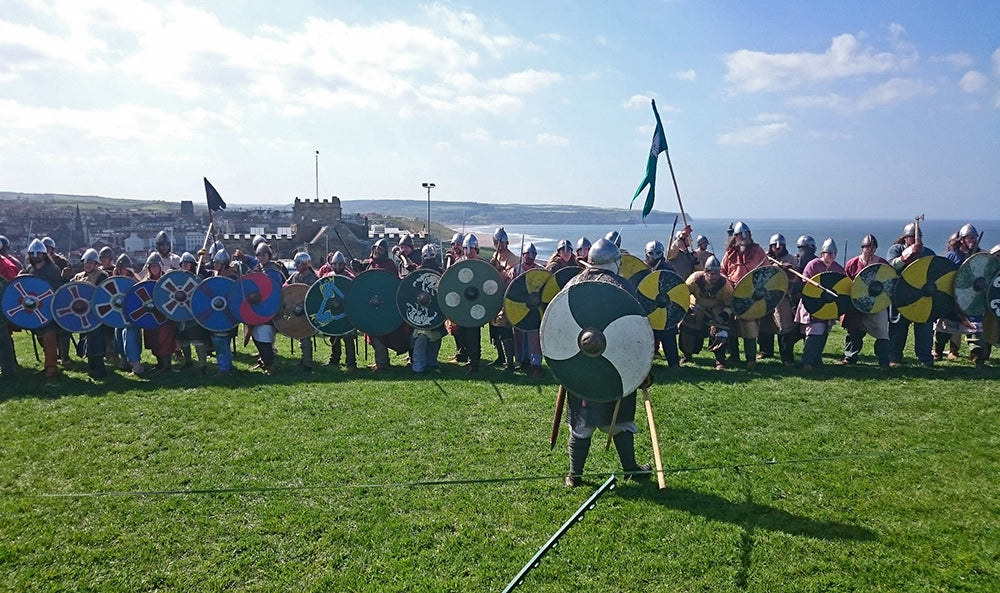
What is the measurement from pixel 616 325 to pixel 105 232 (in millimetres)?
76708

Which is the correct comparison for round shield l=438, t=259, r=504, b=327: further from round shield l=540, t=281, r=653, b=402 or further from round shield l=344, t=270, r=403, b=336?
round shield l=540, t=281, r=653, b=402

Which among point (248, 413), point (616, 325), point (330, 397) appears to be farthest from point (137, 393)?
point (616, 325)

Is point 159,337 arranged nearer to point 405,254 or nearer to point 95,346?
point 95,346

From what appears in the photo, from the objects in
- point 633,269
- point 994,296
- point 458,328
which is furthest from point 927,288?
point 458,328

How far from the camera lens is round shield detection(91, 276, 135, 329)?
8.27m

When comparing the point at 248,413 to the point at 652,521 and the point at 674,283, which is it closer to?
the point at 652,521

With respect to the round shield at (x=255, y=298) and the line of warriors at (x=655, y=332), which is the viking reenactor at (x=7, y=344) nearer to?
the line of warriors at (x=655, y=332)

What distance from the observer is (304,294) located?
8.68m

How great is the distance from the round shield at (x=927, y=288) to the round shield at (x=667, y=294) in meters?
2.83

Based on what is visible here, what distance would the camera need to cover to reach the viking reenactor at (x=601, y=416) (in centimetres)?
464

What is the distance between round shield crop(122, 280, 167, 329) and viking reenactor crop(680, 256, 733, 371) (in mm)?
7521

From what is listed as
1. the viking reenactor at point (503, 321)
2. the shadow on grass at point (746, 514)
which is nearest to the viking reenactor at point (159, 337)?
the viking reenactor at point (503, 321)

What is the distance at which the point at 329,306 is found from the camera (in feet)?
27.8

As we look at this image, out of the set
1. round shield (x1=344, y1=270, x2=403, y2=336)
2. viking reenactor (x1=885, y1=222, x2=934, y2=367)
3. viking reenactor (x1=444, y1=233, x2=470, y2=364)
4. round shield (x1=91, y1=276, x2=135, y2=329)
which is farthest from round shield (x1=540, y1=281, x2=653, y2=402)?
round shield (x1=91, y1=276, x2=135, y2=329)
